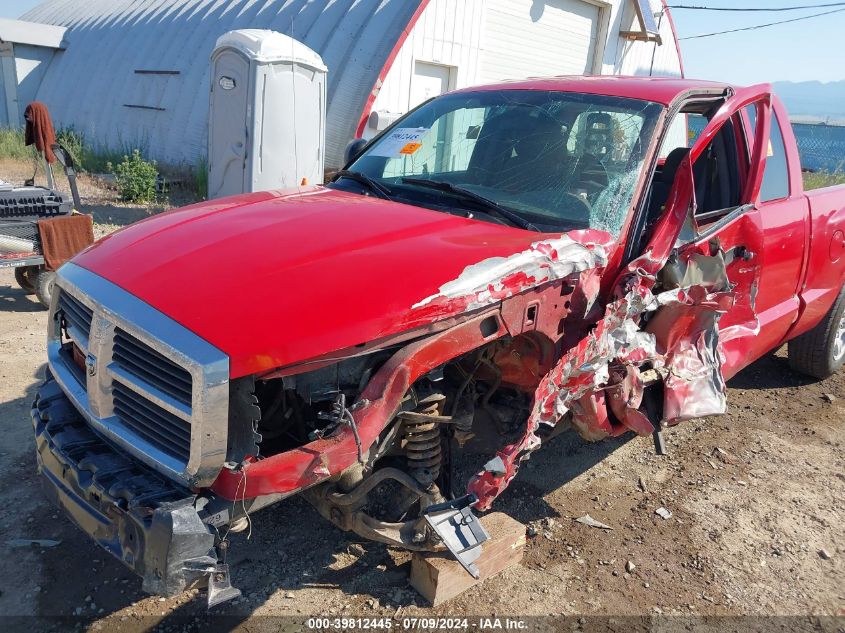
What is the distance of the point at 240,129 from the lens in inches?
357

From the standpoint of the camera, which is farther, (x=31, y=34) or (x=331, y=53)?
(x=31, y=34)

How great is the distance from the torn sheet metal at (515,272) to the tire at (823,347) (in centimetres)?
316

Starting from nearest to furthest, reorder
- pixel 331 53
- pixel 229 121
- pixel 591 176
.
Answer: pixel 591 176 → pixel 229 121 → pixel 331 53

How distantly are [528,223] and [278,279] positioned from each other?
4.05 ft

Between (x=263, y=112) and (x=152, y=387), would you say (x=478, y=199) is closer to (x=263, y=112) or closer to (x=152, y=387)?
(x=152, y=387)

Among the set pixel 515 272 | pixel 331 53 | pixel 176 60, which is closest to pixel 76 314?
pixel 515 272

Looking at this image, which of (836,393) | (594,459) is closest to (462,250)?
(594,459)

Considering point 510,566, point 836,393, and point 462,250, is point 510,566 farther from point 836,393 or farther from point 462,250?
point 836,393

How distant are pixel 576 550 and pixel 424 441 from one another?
112 cm

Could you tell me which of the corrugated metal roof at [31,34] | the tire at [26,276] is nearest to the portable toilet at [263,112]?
the tire at [26,276]

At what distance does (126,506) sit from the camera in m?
2.11

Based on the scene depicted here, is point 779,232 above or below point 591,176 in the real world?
below

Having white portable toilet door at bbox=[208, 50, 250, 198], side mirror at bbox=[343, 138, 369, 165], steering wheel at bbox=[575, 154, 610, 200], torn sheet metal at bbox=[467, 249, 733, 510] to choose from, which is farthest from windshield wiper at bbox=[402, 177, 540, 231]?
white portable toilet door at bbox=[208, 50, 250, 198]

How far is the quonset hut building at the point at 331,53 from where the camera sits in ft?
36.9
